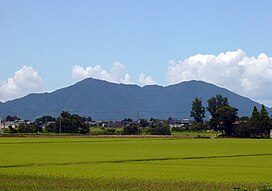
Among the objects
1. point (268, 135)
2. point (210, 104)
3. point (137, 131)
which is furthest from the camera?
point (210, 104)

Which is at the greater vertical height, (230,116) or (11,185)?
(230,116)

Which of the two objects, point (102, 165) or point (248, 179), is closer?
point (248, 179)

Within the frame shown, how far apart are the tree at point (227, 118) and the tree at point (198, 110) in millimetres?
42770

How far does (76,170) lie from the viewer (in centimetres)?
3181

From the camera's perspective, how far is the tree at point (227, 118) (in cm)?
11988

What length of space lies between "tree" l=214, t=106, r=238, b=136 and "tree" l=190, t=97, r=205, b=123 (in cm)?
4277

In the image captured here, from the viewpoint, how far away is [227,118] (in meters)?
120

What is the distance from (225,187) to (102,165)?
1340 cm

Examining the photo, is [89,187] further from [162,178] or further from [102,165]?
[102,165]

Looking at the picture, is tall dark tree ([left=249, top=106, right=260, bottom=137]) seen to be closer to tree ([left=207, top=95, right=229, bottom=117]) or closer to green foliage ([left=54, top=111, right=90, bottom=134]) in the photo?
green foliage ([left=54, top=111, right=90, bottom=134])

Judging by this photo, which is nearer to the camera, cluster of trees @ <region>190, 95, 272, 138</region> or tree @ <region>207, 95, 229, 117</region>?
cluster of trees @ <region>190, 95, 272, 138</region>

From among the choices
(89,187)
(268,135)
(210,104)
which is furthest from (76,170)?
(210,104)

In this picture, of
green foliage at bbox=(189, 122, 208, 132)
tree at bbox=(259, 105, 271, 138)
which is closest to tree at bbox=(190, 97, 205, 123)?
green foliage at bbox=(189, 122, 208, 132)

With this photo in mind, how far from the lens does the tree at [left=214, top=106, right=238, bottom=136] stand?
393ft
